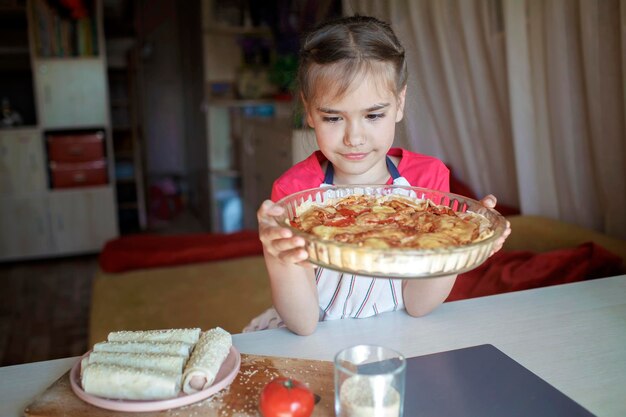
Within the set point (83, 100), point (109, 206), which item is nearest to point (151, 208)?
point (109, 206)

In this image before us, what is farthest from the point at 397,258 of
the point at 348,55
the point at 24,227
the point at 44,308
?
the point at 24,227

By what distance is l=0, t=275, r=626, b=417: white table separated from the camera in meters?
0.95

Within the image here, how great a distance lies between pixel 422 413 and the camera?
854 millimetres

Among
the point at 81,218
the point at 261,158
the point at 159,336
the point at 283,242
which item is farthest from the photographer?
the point at 81,218

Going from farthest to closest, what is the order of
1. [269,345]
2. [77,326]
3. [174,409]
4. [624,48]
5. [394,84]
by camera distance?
1. [77,326]
2. [624,48]
3. [394,84]
4. [269,345]
5. [174,409]

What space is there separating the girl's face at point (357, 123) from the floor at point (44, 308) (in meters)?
2.20

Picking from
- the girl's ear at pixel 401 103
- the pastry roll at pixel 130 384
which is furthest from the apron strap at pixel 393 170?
the pastry roll at pixel 130 384

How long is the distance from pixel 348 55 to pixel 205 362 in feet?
2.12

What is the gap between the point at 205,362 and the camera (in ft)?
2.89

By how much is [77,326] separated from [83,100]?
1.84 metres

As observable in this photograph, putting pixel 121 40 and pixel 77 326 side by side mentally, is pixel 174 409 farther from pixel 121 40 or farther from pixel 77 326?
pixel 121 40

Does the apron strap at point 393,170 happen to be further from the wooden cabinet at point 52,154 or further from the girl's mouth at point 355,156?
the wooden cabinet at point 52,154

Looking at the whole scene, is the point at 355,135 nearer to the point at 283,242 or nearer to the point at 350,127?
the point at 350,127

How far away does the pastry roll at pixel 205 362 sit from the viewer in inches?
34.1
